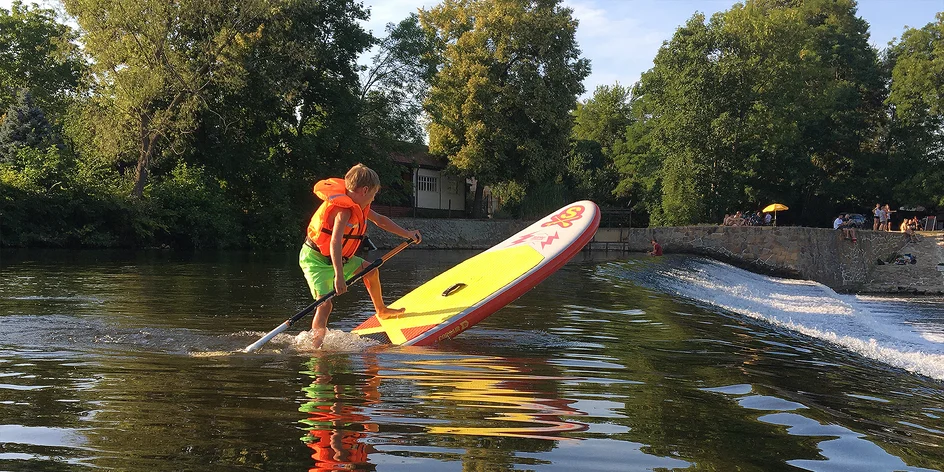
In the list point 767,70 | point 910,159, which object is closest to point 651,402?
point 767,70

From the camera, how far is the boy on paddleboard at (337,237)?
577 cm

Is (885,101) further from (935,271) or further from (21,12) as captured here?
(21,12)

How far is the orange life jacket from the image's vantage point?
5818 mm

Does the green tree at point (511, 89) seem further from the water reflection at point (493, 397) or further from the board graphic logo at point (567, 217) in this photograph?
the water reflection at point (493, 397)

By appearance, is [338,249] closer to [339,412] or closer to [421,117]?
[339,412]

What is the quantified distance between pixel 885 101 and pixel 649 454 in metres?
42.4

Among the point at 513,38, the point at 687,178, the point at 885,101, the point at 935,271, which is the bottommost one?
the point at 935,271

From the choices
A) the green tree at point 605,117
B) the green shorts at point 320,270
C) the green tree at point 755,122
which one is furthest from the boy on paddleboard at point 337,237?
the green tree at point 605,117

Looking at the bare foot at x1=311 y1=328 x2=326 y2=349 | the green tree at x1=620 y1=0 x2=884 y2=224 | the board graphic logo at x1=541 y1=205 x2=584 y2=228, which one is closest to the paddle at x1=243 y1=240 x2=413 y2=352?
the bare foot at x1=311 y1=328 x2=326 y2=349

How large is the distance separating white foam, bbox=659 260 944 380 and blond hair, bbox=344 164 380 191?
16.4 feet

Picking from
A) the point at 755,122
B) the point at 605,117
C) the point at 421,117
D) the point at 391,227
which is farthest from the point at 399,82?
the point at 391,227

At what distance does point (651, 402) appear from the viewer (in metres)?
4.04

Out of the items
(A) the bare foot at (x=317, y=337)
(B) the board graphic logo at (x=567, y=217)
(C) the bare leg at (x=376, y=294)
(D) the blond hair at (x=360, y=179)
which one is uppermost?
(D) the blond hair at (x=360, y=179)

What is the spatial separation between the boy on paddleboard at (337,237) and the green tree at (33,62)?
119 ft
